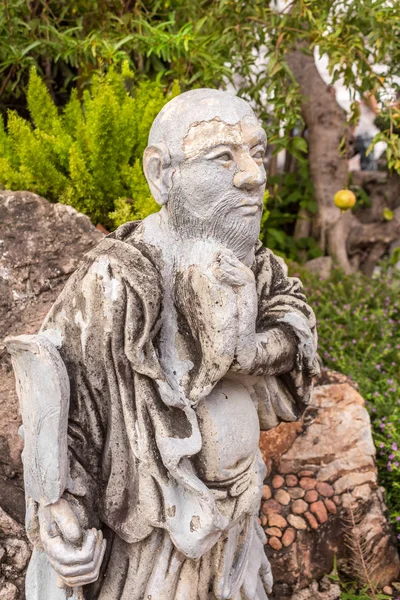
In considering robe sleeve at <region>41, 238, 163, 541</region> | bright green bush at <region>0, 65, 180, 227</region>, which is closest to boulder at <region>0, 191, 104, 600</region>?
bright green bush at <region>0, 65, 180, 227</region>

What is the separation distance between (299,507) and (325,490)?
148 mm

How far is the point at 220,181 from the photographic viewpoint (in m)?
1.26

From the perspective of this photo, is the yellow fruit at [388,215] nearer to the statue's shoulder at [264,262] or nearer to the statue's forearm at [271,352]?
the statue's shoulder at [264,262]

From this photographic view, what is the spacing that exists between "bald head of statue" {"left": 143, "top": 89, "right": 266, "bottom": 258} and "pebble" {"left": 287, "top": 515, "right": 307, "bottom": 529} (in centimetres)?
164

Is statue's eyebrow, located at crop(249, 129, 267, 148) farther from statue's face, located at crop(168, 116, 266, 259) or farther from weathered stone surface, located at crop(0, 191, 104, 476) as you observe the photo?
weathered stone surface, located at crop(0, 191, 104, 476)

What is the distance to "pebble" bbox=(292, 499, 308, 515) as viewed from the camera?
8.65 ft

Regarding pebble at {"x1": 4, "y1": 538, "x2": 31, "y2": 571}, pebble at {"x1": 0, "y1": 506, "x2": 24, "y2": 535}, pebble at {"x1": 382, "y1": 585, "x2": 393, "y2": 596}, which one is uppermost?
pebble at {"x1": 0, "y1": 506, "x2": 24, "y2": 535}

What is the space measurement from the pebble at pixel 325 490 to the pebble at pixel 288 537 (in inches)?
8.8

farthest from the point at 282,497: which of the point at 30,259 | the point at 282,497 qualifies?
the point at 30,259

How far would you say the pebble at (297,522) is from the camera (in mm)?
2588

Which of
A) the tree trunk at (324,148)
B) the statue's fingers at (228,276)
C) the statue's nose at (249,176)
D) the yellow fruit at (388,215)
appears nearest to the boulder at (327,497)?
the statue's fingers at (228,276)

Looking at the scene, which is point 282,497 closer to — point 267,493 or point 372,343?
point 267,493

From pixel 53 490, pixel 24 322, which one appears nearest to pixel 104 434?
pixel 53 490

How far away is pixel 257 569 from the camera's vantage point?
65.2 inches
